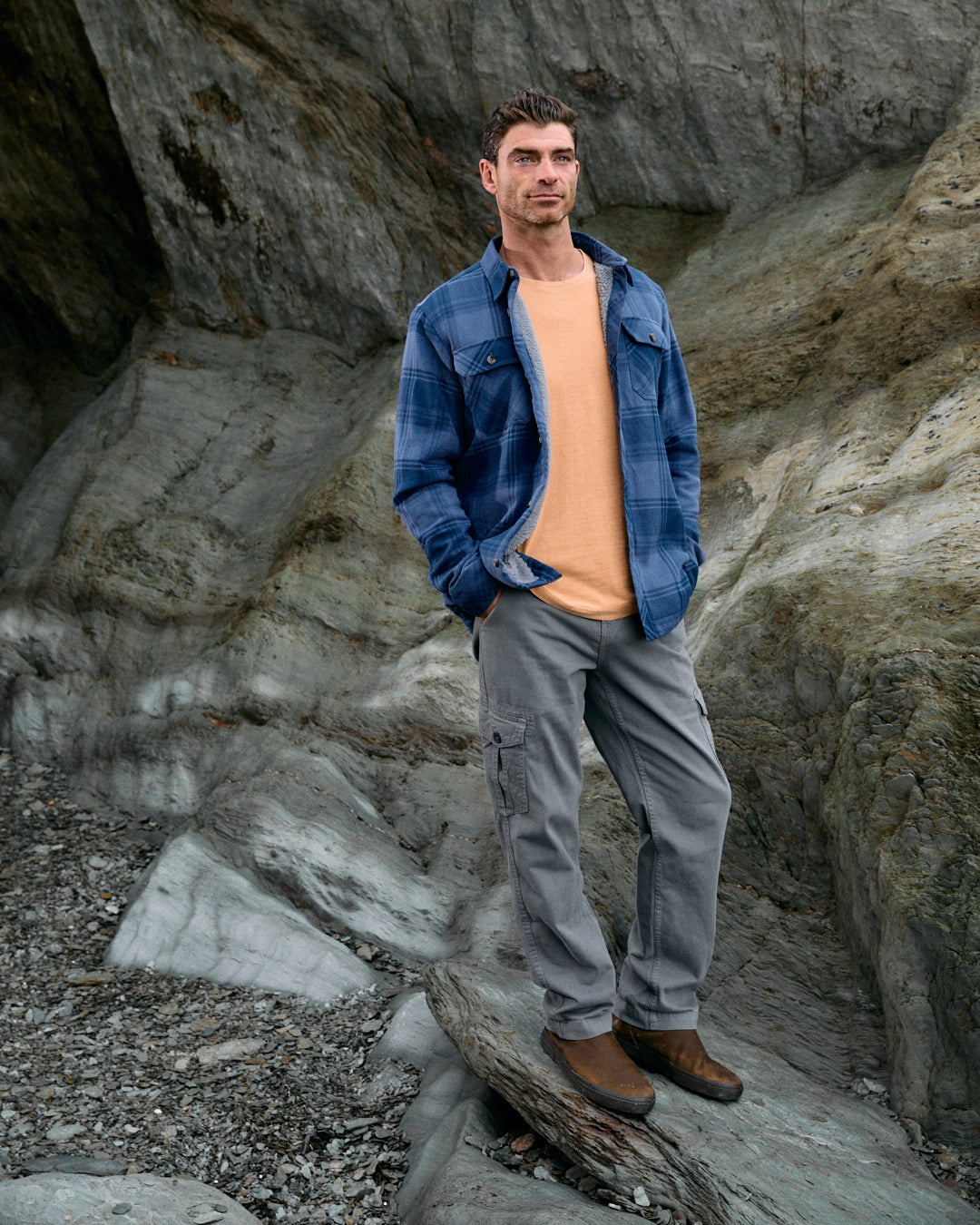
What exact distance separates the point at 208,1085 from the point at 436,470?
2.42 m

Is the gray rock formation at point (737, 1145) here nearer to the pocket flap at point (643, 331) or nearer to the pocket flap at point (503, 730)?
the pocket flap at point (503, 730)

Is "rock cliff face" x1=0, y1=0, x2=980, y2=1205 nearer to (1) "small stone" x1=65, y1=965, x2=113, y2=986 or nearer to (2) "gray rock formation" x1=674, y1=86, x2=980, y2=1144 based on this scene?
(2) "gray rock formation" x1=674, y1=86, x2=980, y2=1144

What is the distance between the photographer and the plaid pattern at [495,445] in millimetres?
2982

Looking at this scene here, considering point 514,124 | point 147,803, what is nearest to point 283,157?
point 147,803

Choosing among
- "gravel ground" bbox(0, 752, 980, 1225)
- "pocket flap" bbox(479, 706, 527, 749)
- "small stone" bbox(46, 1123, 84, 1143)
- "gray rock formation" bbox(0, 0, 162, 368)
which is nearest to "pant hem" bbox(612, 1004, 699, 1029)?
"gravel ground" bbox(0, 752, 980, 1225)

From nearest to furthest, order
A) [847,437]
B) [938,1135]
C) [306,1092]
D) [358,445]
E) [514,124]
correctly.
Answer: [514,124] < [938,1135] < [306,1092] < [847,437] < [358,445]

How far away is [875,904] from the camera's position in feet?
11.8

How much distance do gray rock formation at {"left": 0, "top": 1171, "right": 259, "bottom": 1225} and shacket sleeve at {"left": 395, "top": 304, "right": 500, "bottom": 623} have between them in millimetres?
1766

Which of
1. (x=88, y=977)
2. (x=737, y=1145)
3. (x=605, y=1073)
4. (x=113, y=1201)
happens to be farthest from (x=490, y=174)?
(x=88, y=977)

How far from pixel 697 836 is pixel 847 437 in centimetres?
299

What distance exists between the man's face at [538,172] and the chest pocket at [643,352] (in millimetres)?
375

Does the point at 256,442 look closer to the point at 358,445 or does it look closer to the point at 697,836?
the point at 358,445

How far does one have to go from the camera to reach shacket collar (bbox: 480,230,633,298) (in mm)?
3084

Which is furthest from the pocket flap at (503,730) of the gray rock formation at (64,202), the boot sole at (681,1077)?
the gray rock formation at (64,202)
